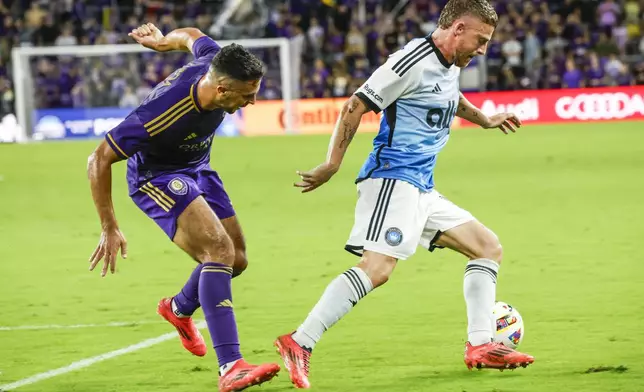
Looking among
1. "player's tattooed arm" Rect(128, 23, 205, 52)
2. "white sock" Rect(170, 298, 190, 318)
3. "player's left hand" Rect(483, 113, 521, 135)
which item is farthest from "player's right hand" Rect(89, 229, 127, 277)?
"player's left hand" Rect(483, 113, 521, 135)

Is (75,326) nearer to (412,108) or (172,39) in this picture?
(172,39)

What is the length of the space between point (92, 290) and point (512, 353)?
14.3 ft

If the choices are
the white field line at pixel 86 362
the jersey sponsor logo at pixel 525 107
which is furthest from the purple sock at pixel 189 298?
the jersey sponsor logo at pixel 525 107

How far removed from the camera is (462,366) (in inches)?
248

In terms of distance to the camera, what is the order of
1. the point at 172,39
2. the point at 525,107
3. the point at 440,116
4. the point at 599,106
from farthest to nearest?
the point at 525,107 → the point at 599,106 → the point at 172,39 → the point at 440,116

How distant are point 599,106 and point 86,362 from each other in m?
20.5

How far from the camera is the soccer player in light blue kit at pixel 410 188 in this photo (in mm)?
5805

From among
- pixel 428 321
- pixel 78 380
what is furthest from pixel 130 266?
pixel 78 380

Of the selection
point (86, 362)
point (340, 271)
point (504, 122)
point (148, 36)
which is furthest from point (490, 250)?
point (340, 271)

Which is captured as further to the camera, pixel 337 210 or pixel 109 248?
pixel 337 210

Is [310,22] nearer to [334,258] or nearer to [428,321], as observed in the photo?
[334,258]

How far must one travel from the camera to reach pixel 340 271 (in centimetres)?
979

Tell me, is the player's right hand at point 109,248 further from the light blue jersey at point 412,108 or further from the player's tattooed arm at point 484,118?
the player's tattooed arm at point 484,118

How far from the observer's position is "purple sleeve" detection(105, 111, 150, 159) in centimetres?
587
